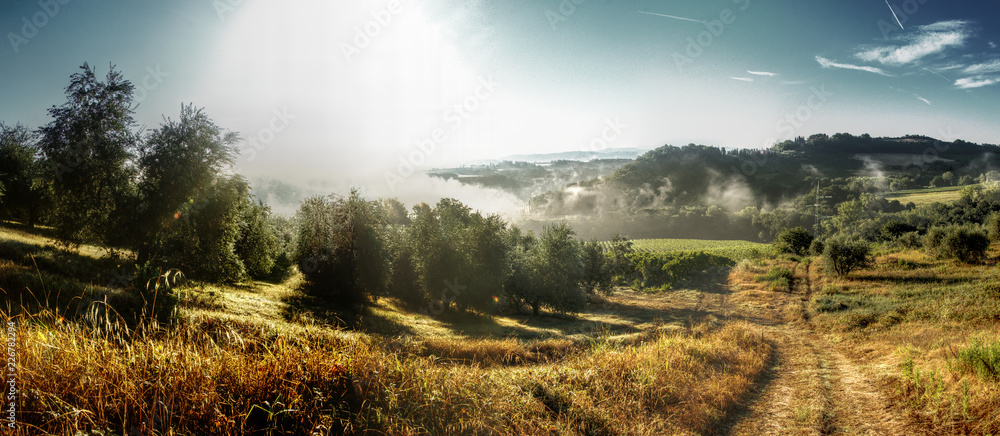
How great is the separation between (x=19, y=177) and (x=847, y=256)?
6466cm

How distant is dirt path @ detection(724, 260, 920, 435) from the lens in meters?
7.48

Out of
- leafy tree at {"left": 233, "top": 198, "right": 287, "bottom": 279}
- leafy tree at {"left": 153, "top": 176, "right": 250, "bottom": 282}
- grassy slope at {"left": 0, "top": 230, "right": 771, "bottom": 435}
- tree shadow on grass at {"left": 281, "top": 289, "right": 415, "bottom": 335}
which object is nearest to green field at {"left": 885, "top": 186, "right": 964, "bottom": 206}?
tree shadow on grass at {"left": 281, "top": 289, "right": 415, "bottom": 335}

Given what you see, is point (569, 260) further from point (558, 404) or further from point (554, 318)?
point (558, 404)

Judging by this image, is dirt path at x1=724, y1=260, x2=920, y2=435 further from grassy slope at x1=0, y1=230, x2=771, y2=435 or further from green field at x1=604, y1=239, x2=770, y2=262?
green field at x1=604, y1=239, x2=770, y2=262

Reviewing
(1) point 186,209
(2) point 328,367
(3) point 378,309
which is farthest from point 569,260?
(2) point 328,367

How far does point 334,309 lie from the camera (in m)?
24.6

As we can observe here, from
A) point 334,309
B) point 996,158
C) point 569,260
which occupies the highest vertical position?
point 996,158

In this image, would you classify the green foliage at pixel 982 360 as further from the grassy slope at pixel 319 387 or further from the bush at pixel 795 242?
the bush at pixel 795 242

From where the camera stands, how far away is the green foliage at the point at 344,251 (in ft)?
90.5

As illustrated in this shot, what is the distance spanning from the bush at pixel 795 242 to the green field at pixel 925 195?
266 ft

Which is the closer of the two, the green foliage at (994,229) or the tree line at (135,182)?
the tree line at (135,182)

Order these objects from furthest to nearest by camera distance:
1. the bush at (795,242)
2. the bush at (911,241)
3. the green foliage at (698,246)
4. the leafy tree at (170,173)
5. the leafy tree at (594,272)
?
the green foliage at (698,246), the bush at (795,242), the leafy tree at (594,272), the bush at (911,241), the leafy tree at (170,173)

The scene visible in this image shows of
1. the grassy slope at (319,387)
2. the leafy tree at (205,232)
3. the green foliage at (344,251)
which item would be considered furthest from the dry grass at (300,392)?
the green foliage at (344,251)

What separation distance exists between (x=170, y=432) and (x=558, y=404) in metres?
5.87
